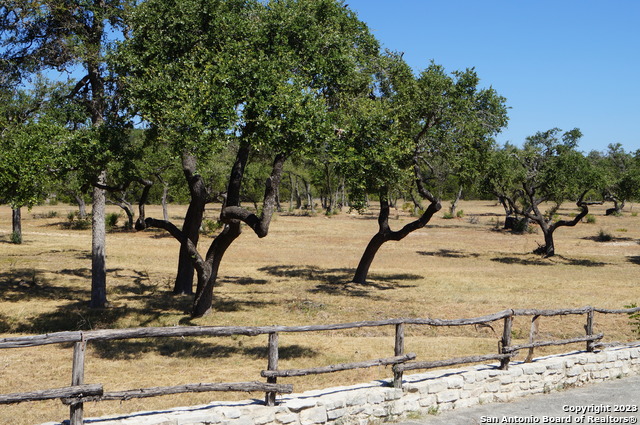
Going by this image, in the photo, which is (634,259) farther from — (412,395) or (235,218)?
(412,395)

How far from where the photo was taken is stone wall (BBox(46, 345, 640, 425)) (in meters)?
8.77

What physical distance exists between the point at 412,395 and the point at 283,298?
1388cm

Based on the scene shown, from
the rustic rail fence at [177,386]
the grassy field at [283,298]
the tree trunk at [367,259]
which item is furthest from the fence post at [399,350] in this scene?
the tree trunk at [367,259]

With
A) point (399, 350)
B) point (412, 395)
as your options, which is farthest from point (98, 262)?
point (412, 395)

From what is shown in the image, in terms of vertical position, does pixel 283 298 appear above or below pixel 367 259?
below

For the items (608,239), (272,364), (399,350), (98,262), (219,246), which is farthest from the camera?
(608,239)

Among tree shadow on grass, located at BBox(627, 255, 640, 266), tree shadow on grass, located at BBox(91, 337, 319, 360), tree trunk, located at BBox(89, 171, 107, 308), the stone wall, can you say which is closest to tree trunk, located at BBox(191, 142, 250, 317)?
tree shadow on grass, located at BBox(91, 337, 319, 360)

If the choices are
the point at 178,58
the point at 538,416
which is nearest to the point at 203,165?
the point at 178,58

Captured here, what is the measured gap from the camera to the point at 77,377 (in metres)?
8.14

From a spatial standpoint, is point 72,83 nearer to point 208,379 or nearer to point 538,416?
point 208,379

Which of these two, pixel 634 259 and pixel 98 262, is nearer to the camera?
pixel 98 262

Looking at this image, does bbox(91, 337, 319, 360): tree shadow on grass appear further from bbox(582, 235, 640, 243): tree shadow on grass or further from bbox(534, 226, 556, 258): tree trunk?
bbox(582, 235, 640, 243): tree shadow on grass

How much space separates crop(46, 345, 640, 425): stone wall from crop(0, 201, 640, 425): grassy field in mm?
2202

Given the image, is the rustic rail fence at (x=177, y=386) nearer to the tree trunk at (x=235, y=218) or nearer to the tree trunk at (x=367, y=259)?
the tree trunk at (x=235, y=218)
